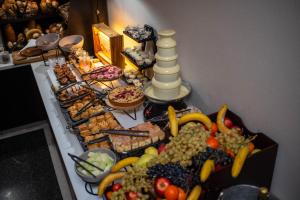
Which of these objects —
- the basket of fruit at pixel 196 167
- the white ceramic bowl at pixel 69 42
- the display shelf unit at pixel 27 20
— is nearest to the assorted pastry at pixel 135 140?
the basket of fruit at pixel 196 167

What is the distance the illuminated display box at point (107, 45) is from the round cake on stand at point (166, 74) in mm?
809

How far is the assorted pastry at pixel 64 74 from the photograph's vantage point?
8.97ft

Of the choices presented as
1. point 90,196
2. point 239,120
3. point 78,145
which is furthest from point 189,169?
point 78,145

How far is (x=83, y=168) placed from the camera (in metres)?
1.74

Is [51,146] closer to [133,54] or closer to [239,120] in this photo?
[133,54]

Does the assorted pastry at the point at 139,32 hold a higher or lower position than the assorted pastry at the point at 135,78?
higher

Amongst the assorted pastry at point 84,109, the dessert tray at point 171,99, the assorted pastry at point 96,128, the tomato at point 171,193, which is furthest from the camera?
the assorted pastry at point 84,109

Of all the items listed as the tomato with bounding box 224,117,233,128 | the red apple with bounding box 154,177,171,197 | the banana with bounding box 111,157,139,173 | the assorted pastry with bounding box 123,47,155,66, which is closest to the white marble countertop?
the banana with bounding box 111,157,139,173

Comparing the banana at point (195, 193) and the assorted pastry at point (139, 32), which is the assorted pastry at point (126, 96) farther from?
the banana at point (195, 193)

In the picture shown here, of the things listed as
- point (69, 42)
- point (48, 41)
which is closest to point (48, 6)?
point (48, 41)

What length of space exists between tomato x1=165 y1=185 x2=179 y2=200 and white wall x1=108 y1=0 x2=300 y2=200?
0.64 metres

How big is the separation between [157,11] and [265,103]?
116cm

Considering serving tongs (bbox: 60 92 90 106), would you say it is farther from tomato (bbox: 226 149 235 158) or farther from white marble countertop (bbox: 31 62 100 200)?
tomato (bbox: 226 149 235 158)

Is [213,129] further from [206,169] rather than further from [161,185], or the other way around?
[161,185]
